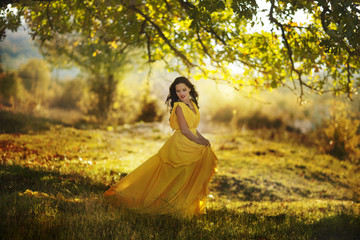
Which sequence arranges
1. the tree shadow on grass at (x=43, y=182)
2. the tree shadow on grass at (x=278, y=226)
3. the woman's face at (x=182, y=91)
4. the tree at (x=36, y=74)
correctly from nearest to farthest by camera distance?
1. the tree shadow on grass at (x=278, y=226)
2. the woman's face at (x=182, y=91)
3. the tree shadow on grass at (x=43, y=182)
4. the tree at (x=36, y=74)

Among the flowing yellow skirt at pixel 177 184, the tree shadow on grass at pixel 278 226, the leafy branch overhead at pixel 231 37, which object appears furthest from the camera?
the leafy branch overhead at pixel 231 37

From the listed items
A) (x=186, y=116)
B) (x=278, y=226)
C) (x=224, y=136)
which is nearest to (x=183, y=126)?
(x=186, y=116)

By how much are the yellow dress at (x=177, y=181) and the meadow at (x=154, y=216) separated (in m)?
0.26

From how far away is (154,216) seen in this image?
4.55 metres

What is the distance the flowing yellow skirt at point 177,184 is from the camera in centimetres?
479

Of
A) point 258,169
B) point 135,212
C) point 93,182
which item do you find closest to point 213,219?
point 135,212

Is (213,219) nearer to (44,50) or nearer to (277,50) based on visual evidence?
(277,50)

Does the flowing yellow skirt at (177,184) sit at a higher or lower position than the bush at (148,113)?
lower

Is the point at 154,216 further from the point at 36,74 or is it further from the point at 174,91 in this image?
the point at 36,74

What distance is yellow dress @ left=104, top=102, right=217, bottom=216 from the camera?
4793 mm

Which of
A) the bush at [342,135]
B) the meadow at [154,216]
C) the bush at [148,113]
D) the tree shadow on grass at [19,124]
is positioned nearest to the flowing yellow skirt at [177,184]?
the meadow at [154,216]

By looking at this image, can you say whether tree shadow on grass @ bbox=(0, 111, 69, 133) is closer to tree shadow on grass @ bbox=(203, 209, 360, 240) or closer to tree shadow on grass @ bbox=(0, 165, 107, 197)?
tree shadow on grass @ bbox=(0, 165, 107, 197)

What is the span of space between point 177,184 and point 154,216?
607 mm

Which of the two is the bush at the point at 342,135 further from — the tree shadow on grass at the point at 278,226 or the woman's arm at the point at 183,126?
the woman's arm at the point at 183,126
